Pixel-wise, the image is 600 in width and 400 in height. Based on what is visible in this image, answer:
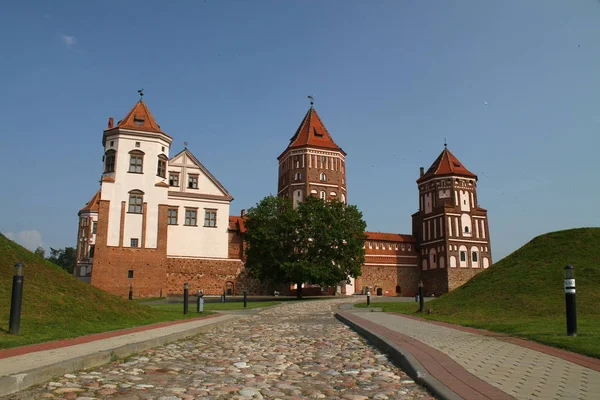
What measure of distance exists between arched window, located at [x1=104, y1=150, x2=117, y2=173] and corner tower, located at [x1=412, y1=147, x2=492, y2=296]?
4346 cm

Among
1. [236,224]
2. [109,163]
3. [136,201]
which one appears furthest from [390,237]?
[109,163]

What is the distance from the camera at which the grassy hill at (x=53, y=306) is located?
10.4 metres

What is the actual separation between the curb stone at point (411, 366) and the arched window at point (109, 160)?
39965 millimetres

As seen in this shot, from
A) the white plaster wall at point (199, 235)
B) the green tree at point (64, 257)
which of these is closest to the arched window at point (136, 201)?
the white plaster wall at point (199, 235)

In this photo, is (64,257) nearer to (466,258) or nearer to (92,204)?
(92,204)

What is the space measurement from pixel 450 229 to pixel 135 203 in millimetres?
42260

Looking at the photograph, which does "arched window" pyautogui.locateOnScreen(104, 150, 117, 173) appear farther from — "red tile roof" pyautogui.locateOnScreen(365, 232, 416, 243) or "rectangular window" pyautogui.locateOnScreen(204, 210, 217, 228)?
"red tile roof" pyautogui.locateOnScreen(365, 232, 416, 243)

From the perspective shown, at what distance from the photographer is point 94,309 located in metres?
13.7

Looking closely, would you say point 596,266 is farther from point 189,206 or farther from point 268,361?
point 189,206

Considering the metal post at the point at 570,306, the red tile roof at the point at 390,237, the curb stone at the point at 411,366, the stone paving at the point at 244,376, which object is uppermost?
the red tile roof at the point at 390,237

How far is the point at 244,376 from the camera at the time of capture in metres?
6.75

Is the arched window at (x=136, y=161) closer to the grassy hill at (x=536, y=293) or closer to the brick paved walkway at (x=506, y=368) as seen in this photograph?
the grassy hill at (x=536, y=293)

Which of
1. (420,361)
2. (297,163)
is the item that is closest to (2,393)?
(420,361)

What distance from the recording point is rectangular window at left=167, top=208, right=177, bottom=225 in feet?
168
